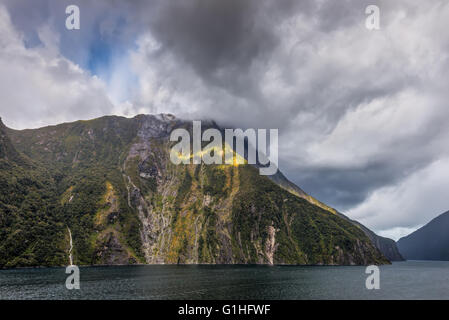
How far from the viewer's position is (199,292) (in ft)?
293
